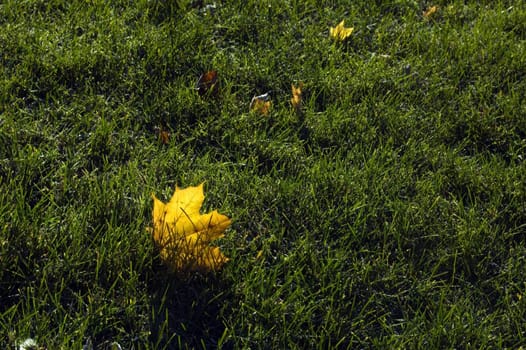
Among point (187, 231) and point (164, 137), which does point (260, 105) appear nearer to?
point (164, 137)

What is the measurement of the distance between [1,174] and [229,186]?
2.58ft

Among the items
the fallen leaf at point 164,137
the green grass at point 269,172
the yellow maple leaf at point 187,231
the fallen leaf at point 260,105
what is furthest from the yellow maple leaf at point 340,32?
the yellow maple leaf at point 187,231

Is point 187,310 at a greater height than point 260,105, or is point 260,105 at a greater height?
point 260,105

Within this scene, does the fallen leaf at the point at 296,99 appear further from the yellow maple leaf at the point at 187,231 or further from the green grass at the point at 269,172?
the yellow maple leaf at the point at 187,231

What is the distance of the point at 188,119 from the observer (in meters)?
2.92

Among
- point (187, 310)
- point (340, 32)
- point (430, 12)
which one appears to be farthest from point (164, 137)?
point (430, 12)

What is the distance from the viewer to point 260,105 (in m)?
2.98

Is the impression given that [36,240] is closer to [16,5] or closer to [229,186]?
[229,186]

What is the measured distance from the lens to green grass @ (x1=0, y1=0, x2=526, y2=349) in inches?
85.6

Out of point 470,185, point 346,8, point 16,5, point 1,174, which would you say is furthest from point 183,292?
point 346,8

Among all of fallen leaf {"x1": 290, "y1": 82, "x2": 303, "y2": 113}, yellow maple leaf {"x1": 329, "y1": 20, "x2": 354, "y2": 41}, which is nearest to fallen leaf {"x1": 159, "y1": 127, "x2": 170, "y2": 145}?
fallen leaf {"x1": 290, "y1": 82, "x2": 303, "y2": 113}

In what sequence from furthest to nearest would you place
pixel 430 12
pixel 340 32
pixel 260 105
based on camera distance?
pixel 430 12 → pixel 340 32 → pixel 260 105

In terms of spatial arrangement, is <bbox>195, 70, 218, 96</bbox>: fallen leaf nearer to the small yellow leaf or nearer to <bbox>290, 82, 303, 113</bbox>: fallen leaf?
the small yellow leaf

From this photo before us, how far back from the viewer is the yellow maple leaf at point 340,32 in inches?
138
